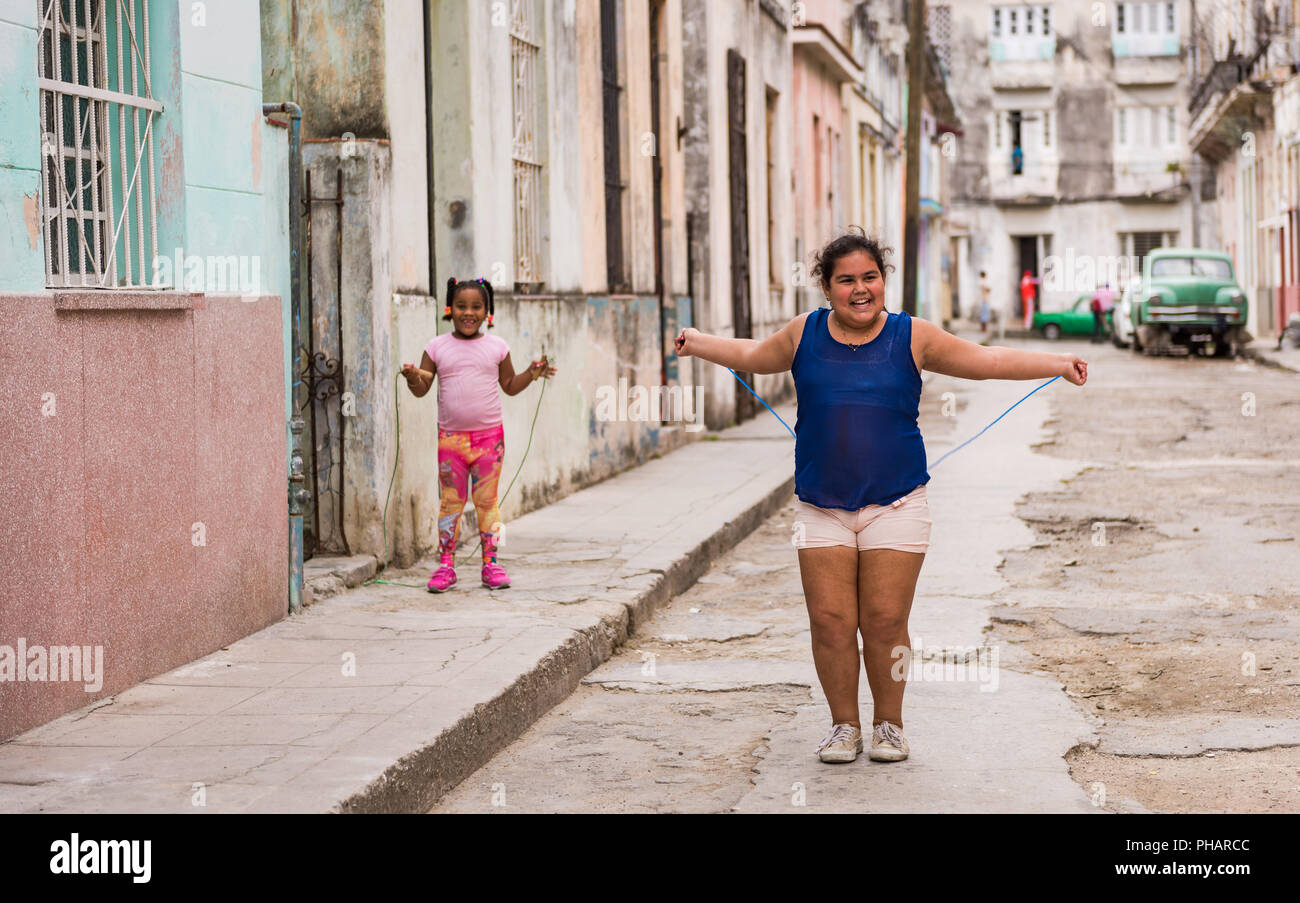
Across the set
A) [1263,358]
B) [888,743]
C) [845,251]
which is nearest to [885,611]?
[888,743]

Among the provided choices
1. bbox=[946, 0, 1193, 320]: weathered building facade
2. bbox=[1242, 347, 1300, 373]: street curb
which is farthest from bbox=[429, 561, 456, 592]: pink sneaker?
bbox=[946, 0, 1193, 320]: weathered building facade

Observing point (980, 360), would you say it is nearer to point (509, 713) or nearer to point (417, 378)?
point (509, 713)

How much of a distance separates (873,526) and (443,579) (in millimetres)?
3045

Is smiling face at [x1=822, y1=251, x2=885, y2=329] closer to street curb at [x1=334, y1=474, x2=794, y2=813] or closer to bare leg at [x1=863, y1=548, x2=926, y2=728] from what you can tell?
bare leg at [x1=863, y1=548, x2=926, y2=728]

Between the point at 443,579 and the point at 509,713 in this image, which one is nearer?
the point at 509,713

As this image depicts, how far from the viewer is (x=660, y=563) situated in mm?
8430

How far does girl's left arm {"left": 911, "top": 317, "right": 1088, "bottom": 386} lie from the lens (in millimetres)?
5082

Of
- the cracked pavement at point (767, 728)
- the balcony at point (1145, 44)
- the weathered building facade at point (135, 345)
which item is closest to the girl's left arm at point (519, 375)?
the weathered building facade at point (135, 345)

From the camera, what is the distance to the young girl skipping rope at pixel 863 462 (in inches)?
201

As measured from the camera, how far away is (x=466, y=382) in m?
7.55

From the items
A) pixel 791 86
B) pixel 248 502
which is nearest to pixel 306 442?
pixel 248 502

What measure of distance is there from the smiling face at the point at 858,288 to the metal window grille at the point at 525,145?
5.60m

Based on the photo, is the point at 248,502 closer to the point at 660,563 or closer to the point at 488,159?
the point at 660,563
